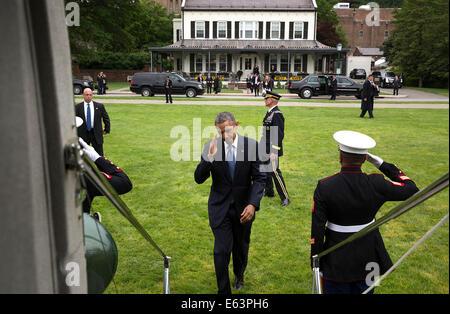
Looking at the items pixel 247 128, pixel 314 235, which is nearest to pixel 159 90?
pixel 247 128

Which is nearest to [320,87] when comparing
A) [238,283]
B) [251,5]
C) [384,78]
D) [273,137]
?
[384,78]

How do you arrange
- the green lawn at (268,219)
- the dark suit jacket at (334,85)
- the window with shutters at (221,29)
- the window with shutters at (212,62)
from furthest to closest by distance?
the window with shutters at (221,29) < the window with shutters at (212,62) < the dark suit jacket at (334,85) < the green lawn at (268,219)

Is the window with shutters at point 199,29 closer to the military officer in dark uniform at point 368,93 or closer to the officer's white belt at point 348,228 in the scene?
the military officer in dark uniform at point 368,93

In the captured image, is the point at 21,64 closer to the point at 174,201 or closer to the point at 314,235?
the point at 314,235

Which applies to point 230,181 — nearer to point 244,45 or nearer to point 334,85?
point 334,85

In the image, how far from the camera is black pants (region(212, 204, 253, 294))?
14.2ft

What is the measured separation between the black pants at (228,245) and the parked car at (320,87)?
27.7 metres

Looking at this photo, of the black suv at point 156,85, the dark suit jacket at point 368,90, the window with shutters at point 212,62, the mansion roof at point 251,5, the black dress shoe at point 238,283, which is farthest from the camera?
the window with shutters at point 212,62

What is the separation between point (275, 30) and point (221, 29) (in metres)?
6.30

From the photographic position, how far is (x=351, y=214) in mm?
3219

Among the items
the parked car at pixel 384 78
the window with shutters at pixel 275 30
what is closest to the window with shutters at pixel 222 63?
the window with shutters at pixel 275 30

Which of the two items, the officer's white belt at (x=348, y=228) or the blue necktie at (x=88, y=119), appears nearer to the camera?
the officer's white belt at (x=348, y=228)

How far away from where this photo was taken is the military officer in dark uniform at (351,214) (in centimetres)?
319

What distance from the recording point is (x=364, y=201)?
3207 millimetres
